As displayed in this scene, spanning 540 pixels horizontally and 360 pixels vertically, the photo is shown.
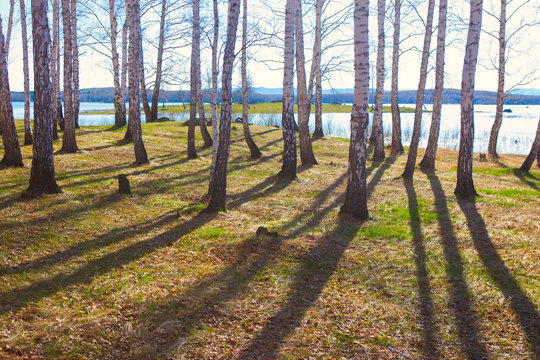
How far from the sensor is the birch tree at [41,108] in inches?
308

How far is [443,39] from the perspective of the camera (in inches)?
488

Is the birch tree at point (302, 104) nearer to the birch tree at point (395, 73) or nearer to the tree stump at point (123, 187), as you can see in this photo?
the birch tree at point (395, 73)

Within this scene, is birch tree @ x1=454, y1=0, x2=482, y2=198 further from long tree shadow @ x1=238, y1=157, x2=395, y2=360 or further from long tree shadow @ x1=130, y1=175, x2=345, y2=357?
long tree shadow @ x1=130, y1=175, x2=345, y2=357

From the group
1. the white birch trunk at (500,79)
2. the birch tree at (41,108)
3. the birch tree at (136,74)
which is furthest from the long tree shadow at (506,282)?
the white birch trunk at (500,79)

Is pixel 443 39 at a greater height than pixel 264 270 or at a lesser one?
greater

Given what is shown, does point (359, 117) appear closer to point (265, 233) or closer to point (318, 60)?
point (265, 233)

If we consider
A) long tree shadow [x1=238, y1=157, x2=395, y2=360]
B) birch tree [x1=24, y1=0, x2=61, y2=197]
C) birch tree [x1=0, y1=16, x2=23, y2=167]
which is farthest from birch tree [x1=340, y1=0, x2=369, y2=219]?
birch tree [x1=0, y1=16, x2=23, y2=167]

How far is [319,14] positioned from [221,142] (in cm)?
1422

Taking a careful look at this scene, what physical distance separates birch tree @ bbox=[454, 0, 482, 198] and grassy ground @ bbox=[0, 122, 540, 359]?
0.54m

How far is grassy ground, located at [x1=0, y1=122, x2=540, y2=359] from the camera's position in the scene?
396 cm

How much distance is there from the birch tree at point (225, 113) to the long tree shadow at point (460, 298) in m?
4.54

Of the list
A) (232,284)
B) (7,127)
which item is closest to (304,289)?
(232,284)

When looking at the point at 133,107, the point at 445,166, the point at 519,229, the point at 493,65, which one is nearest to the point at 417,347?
the point at 519,229

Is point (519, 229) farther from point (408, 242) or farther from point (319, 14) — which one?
point (319, 14)
